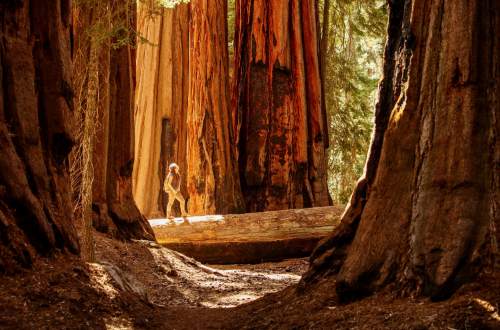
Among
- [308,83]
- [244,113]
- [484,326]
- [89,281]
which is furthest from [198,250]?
[484,326]

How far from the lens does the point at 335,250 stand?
511 centimetres

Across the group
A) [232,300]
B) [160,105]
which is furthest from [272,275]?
[160,105]

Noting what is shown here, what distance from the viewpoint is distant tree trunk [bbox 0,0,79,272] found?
14.5ft

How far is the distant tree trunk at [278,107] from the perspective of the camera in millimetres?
13258

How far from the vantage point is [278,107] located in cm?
1348

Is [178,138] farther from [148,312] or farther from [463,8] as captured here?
[463,8]

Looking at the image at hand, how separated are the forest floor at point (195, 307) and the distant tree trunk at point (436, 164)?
18 cm

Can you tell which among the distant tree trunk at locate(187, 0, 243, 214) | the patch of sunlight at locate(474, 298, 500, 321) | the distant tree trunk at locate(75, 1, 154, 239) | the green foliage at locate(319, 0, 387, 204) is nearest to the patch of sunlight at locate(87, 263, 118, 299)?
the patch of sunlight at locate(474, 298, 500, 321)

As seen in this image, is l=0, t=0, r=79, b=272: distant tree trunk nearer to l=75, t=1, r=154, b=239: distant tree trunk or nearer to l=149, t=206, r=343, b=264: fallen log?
l=75, t=1, r=154, b=239: distant tree trunk

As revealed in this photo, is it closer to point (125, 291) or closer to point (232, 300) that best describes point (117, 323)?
point (125, 291)

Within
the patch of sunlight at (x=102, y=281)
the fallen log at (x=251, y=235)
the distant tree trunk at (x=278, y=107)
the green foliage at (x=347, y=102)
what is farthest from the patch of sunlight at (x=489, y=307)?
the green foliage at (x=347, y=102)

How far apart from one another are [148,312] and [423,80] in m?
2.61

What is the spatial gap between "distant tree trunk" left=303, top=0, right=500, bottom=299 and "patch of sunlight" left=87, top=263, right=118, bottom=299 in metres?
1.58

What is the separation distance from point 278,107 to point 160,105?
4690 millimetres
